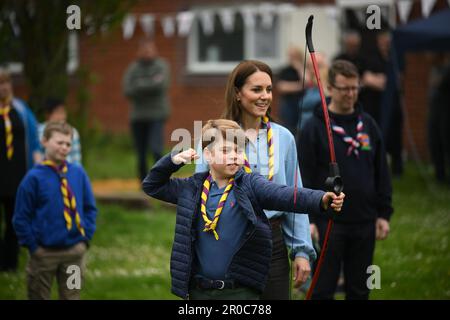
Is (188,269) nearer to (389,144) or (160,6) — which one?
(389,144)

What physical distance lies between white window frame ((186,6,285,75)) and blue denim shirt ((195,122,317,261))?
12.2m

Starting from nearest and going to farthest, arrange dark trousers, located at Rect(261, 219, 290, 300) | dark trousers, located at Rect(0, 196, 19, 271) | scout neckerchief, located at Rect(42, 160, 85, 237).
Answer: dark trousers, located at Rect(261, 219, 290, 300) → scout neckerchief, located at Rect(42, 160, 85, 237) → dark trousers, located at Rect(0, 196, 19, 271)

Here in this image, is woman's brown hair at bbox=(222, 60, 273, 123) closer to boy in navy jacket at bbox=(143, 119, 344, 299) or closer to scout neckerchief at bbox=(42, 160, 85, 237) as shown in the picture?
boy in navy jacket at bbox=(143, 119, 344, 299)

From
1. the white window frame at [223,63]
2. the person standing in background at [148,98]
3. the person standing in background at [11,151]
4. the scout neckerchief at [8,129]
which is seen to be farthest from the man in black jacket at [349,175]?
the white window frame at [223,63]

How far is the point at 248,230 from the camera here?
4.64 m

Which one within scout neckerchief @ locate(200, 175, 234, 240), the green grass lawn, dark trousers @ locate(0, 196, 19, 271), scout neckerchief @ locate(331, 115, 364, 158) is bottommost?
the green grass lawn

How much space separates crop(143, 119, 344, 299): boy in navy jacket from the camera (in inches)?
182

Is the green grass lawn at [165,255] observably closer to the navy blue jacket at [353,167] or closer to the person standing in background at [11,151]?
the person standing in background at [11,151]

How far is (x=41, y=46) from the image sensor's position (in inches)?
406

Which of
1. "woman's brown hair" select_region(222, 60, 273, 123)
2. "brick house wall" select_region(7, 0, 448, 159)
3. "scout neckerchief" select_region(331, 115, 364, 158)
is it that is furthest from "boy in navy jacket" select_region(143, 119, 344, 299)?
"brick house wall" select_region(7, 0, 448, 159)

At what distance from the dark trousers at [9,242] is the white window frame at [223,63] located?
368 inches

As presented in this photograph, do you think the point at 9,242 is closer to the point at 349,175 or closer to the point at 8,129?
the point at 8,129

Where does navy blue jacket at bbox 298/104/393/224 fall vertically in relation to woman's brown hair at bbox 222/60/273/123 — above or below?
below

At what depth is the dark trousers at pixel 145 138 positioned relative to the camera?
13.6m
